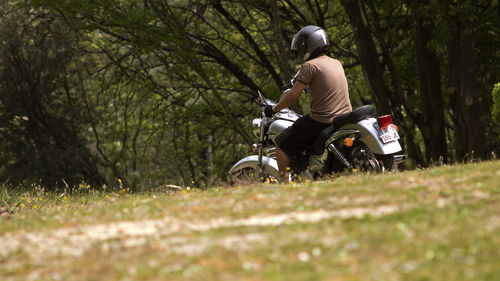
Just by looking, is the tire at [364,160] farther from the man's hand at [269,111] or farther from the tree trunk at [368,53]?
the tree trunk at [368,53]

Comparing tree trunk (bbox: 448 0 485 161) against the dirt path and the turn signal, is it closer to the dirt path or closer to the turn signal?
the turn signal

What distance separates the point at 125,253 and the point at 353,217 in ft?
5.31

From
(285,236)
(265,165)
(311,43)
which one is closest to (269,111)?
(265,165)

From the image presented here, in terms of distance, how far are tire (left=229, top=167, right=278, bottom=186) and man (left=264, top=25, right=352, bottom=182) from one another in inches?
22.9

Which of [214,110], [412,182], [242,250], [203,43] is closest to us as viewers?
[242,250]

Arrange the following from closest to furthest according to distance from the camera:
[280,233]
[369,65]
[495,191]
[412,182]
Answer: [280,233]
[495,191]
[412,182]
[369,65]

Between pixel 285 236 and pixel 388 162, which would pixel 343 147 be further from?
pixel 285 236

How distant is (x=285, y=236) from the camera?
16.1 feet

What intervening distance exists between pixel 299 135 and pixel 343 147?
1.99 ft

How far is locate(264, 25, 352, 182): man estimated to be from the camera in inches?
343

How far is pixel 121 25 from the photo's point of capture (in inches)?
662

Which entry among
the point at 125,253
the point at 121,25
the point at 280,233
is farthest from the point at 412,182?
the point at 121,25

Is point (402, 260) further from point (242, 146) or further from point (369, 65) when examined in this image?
point (242, 146)

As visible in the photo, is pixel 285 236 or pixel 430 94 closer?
pixel 285 236
